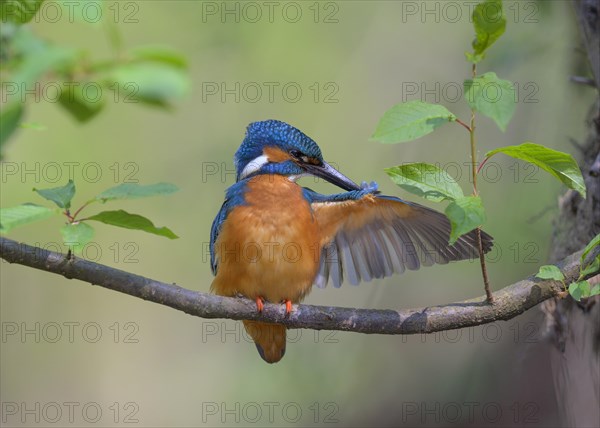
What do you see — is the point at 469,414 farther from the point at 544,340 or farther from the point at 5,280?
the point at 5,280

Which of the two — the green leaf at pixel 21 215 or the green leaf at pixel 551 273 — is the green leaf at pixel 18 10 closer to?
the green leaf at pixel 21 215

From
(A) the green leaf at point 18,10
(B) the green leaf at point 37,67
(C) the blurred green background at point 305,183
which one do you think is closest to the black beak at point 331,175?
(C) the blurred green background at point 305,183

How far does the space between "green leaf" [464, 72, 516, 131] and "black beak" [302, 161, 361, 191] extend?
4.87 feet

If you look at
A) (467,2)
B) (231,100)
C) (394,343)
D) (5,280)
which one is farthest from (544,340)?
(5,280)

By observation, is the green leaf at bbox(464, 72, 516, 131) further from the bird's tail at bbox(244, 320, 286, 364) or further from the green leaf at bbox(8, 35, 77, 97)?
the bird's tail at bbox(244, 320, 286, 364)

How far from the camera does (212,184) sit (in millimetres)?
4836

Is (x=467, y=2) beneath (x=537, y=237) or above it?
above

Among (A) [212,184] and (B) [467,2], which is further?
(A) [212,184]

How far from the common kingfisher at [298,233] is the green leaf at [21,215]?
1.40 meters

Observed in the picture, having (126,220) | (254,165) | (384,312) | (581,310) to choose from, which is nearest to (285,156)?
(254,165)

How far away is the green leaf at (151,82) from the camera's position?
30.5 inches

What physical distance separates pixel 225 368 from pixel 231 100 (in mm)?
1771

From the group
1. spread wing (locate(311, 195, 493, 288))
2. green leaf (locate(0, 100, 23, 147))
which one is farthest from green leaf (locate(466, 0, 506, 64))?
spread wing (locate(311, 195, 493, 288))

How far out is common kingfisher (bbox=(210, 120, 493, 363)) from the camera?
2816 millimetres
